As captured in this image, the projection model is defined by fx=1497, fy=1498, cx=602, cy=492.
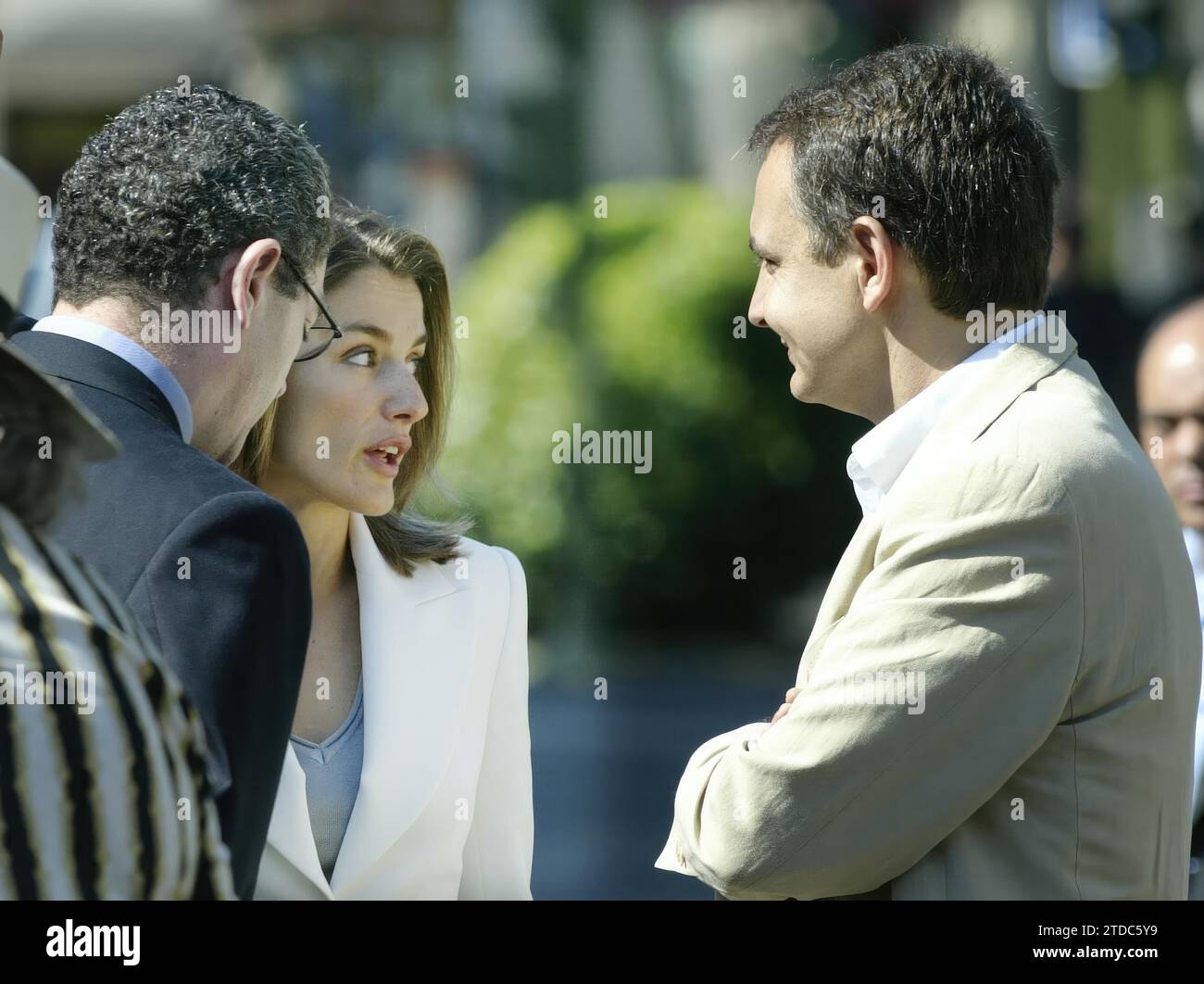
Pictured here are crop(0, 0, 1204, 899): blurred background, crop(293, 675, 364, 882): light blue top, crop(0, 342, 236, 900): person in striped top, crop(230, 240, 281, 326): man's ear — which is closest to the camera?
crop(0, 342, 236, 900): person in striped top

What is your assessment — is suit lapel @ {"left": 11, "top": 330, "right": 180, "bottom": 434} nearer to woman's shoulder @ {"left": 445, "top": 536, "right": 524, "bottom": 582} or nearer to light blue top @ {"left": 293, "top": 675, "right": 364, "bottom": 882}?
light blue top @ {"left": 293, "top": 675, "right": 364, "bottom": 882}

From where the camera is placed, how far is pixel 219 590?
5.49 ft

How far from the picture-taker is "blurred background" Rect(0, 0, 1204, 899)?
21.3 ft

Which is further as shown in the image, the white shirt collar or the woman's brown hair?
the woman's brown hair

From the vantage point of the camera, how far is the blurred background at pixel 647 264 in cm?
649

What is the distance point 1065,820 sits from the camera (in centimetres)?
189

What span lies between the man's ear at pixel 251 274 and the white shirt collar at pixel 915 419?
0.83 m

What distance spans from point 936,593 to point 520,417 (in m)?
4.92

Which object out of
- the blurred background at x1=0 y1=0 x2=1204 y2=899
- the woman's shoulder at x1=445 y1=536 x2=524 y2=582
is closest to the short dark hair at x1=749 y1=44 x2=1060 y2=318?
the woman's shoulder at x1=445 y1=536 x2=524 y2=582

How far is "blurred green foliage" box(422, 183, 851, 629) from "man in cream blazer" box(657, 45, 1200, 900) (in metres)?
4.93

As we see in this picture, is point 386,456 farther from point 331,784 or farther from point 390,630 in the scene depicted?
point 331,784

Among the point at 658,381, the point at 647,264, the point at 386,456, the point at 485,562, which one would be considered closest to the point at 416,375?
the point at 386,456

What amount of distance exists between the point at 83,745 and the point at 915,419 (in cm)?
122

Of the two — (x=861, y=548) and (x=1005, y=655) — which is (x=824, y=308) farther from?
(x=1005, y=655)
